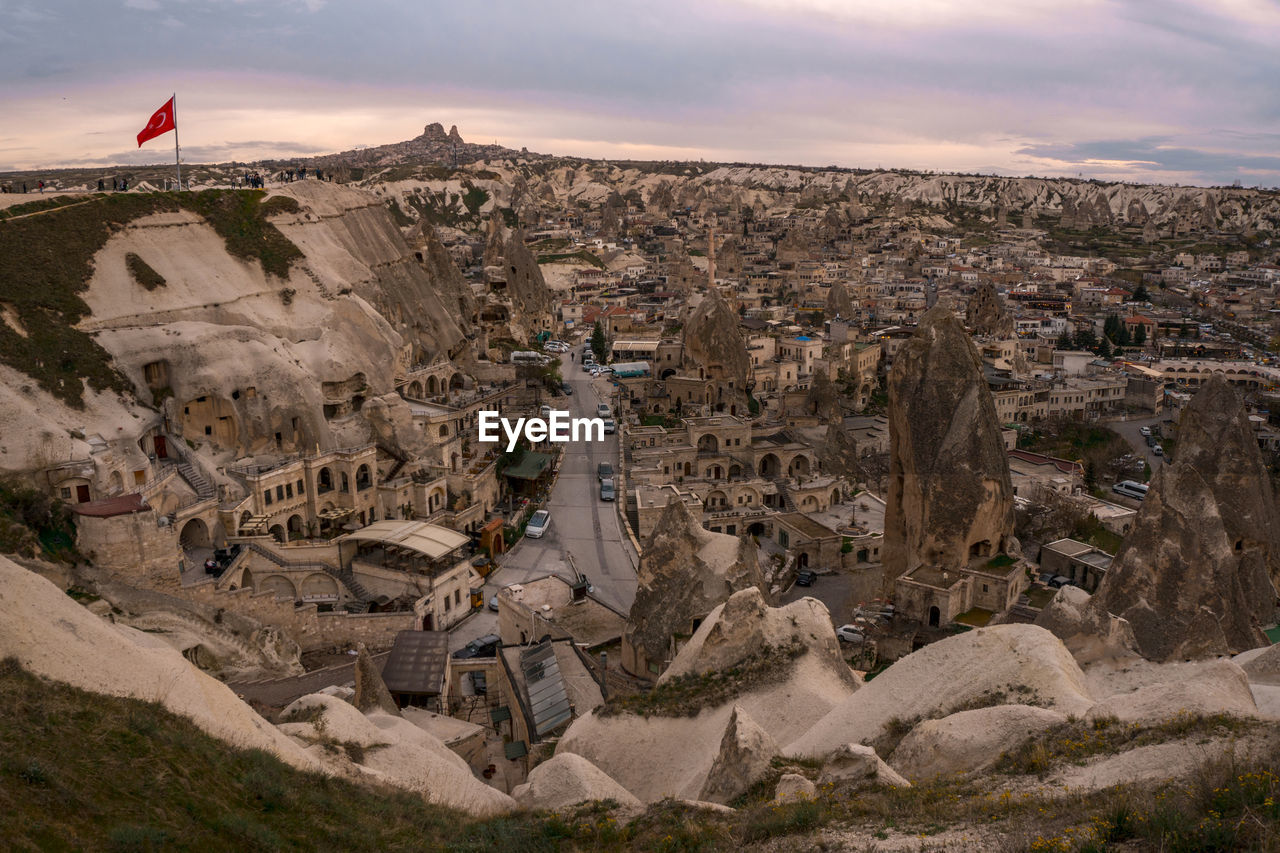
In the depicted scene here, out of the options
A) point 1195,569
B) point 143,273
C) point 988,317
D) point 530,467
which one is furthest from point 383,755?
point 988,317

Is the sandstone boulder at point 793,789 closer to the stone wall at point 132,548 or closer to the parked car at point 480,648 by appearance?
the parked car at point 480,648

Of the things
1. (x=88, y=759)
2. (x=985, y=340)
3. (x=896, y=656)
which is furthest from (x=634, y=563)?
(x=985, y=340)

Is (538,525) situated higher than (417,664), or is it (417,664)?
(417,664)

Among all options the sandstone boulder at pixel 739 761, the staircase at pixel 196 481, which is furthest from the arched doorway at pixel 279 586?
the sandstone boulder at pixel 739 761

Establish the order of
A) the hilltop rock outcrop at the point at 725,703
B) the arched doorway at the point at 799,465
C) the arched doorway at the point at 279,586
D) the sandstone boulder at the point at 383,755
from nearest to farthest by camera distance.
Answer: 1. the sandstone boulder at the point at 383,755
2. the hilltop rock outcrop at the point at 725,703
3. the arched doorway at the point at 279,586
4. the arched doorway at the point at 799,465

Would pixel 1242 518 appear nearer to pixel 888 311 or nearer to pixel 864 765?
pixel 864 765

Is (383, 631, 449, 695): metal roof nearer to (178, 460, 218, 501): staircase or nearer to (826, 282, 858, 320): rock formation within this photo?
(178, 460, 218, 501): staircase

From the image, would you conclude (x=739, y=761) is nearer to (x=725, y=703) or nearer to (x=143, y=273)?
(x=725, y=703)
